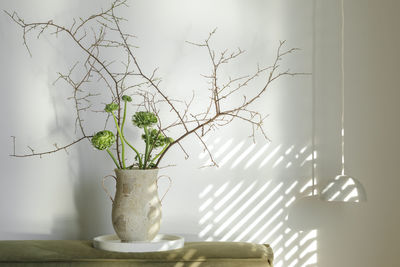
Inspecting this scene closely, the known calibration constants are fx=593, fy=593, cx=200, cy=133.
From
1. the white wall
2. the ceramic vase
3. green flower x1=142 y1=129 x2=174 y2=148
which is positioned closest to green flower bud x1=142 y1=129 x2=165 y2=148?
green flower x1=142 y1=129 x2=174 y2=148

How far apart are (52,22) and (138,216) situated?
88 cm

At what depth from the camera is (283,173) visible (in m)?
2.33

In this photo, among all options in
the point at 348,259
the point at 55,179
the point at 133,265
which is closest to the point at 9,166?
the point at 55,179

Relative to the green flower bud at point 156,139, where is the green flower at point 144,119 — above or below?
above

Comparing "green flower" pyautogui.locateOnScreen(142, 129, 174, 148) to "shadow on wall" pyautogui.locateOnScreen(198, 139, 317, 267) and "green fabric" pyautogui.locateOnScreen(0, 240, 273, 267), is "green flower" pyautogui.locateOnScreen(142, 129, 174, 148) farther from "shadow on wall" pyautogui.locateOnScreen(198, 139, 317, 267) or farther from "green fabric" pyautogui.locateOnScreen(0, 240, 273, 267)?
"green fabric" pyautogui.locateOnScreen(0, 240, 273, 267)

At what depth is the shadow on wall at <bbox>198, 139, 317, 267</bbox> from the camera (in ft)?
7.63

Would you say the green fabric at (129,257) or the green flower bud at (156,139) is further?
the green flower bud at (156,139)

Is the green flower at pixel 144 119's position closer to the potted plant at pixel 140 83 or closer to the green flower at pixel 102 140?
the green flower at pixel 102 140

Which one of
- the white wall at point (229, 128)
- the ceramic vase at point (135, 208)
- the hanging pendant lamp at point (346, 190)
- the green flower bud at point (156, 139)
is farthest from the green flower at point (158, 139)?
the hanging pendant lamp at point (346, 190)

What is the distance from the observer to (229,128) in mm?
2330

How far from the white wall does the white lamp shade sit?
16cm

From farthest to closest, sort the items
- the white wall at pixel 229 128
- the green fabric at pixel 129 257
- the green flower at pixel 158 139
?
the white wall at pixel 229 128
the green flower at pixel 158 139
the green fabric at pixel 129 257

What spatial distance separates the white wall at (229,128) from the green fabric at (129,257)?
0.29 meters

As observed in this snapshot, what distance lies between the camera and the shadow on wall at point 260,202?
7.63ft
